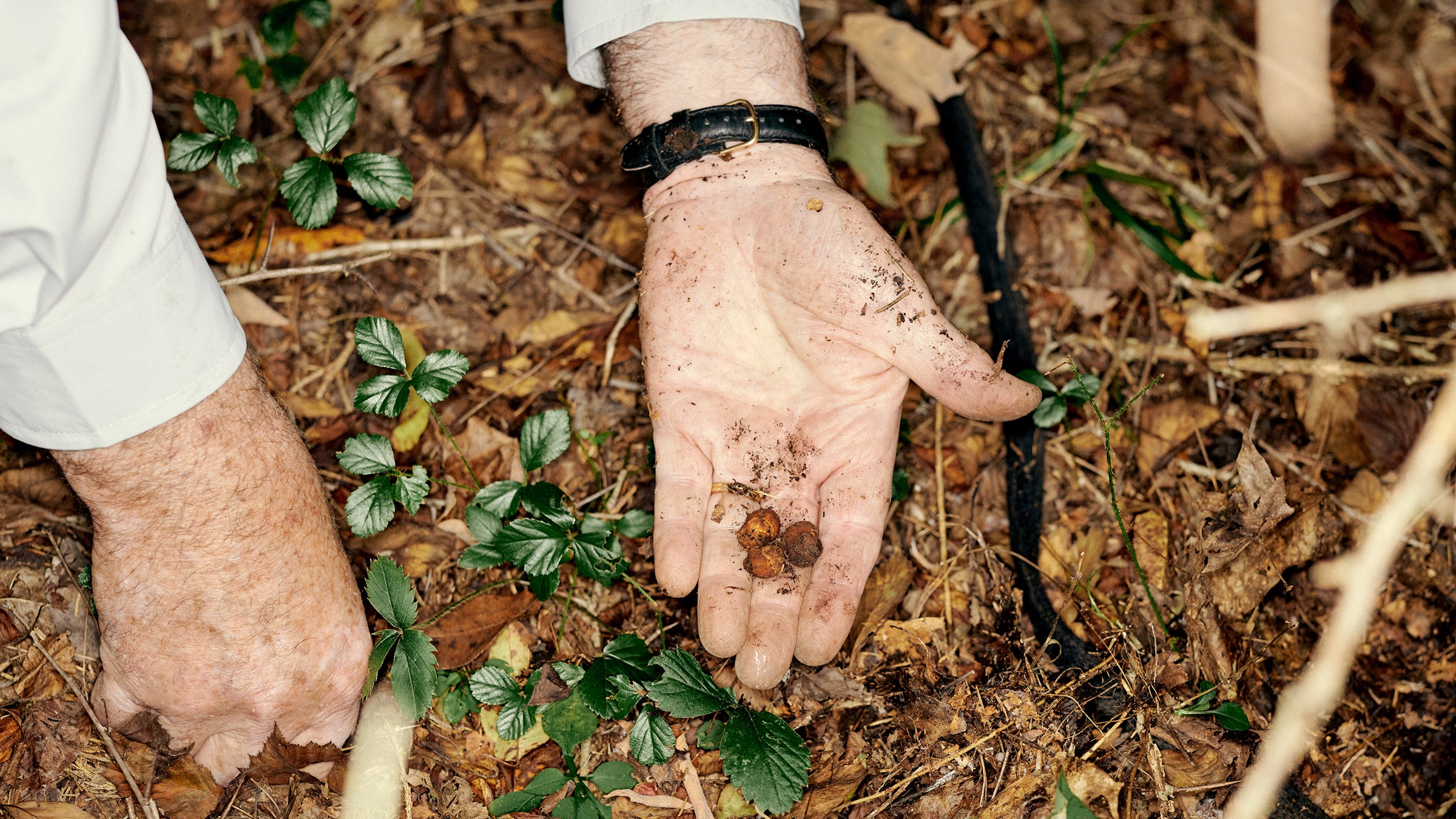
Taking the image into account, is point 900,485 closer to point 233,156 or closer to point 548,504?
point 548,504

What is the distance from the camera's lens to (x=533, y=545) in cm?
174

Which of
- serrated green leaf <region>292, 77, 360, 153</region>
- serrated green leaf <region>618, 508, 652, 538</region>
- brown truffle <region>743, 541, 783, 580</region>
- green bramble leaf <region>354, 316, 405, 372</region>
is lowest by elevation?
serrated green leaf <region>618, 508, 652, 538</region>

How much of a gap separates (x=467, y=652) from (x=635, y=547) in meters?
0.42

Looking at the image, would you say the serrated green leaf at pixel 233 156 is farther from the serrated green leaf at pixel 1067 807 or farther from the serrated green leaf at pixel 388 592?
the serrated green leaf at pixel 1067 807

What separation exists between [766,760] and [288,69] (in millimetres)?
2118

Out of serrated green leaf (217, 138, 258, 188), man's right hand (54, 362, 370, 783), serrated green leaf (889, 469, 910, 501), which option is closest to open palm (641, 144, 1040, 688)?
serrated green leaf (889, 469, 910, 501)

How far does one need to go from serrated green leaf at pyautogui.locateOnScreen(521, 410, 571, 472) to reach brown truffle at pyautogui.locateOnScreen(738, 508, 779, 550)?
431 mm

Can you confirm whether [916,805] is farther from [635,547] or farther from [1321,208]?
[1321,208]

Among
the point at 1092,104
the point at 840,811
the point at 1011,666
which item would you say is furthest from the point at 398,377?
the point at 1092,104

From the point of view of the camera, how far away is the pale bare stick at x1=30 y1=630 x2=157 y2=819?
1612 millimetres

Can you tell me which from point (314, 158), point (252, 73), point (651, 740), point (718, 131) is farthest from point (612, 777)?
point (252, 73)

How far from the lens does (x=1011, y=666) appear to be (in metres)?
1.75

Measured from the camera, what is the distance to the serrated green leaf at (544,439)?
184 centimetres

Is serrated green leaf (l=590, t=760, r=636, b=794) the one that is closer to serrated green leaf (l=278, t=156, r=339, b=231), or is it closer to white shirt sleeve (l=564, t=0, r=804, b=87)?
serrated green leaf (l=278, t=156, r=339, b=231)
